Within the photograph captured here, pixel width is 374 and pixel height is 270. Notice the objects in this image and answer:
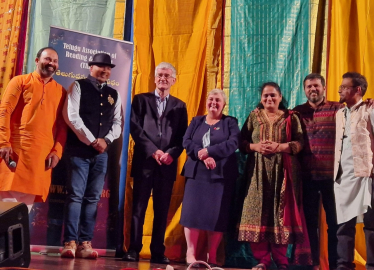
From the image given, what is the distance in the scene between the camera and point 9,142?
354 centimetres

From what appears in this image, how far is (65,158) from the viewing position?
153 inches

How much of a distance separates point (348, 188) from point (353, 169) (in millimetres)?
141

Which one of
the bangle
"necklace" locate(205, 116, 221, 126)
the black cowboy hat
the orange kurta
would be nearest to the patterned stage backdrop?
the black cowboy hat

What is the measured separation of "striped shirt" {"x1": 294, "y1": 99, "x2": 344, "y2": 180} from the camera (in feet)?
11.9

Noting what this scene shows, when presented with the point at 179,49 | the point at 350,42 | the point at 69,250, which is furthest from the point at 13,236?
the point at 350,42

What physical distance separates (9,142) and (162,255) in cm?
148

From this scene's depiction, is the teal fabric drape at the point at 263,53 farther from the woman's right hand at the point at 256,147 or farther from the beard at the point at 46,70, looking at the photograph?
the beard at the point at 46,70

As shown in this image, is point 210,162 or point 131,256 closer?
point 210,162

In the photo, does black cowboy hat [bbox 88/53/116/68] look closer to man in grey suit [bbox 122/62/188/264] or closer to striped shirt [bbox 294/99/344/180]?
man in grey suit [bbox 122/62/188/264]

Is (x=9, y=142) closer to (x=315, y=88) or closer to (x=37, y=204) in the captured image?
(x=37, y=204)

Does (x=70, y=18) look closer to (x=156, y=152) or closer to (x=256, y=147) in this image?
(x=156, y=152)

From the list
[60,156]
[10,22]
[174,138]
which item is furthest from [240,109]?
[10,22]

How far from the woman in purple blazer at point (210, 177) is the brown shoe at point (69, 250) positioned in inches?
33.9

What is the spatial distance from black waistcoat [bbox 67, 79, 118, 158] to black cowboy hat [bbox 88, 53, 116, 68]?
17 cm
